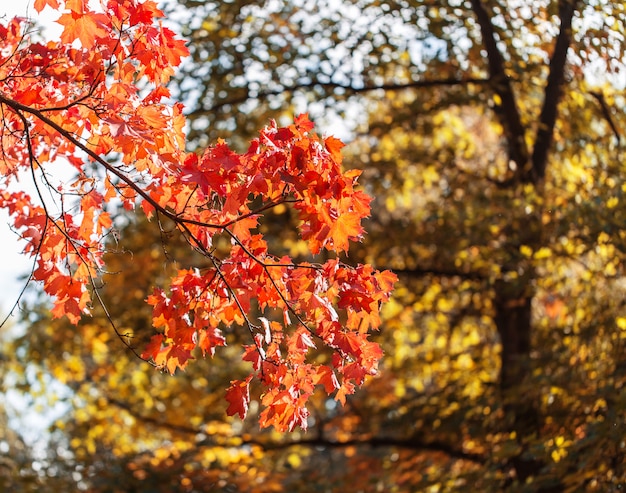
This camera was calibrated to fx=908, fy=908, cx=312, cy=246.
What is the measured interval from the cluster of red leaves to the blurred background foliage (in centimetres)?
195

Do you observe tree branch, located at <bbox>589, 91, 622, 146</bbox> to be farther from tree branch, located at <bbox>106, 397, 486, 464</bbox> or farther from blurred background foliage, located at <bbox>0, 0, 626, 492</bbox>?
tree branch, located at <bbox>106, 397, 486, 464</bbox>

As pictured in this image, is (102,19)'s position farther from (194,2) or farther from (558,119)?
(558,119)

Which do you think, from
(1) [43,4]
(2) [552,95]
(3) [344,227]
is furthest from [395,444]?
(1) [43,4]

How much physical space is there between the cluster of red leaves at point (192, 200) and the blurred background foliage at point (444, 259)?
1951mm

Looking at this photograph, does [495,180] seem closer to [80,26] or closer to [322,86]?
[322,86]

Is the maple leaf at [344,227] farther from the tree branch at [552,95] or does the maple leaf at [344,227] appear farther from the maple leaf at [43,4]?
the tree branch at [552,95]

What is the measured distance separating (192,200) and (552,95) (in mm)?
4023

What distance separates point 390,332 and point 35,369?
12.0ft

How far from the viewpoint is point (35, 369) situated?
9039mm

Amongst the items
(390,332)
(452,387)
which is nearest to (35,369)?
(390,332)

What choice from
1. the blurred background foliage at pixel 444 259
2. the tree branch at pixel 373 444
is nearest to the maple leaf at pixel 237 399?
the blurred background foliage at pixel 444 259

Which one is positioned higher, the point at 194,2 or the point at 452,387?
the point at 194,2

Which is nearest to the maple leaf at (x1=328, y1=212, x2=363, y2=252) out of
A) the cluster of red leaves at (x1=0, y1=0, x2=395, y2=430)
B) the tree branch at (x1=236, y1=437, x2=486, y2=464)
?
the cluster of red leaves at (x1=0, y1=0, x2=395, y2=430)

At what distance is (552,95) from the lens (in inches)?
253
